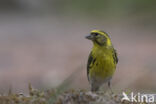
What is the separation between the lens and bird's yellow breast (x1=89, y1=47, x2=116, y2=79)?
881cm

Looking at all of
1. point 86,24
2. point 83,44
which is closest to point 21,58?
point 83,44

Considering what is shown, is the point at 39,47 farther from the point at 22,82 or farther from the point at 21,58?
the point at 22,82

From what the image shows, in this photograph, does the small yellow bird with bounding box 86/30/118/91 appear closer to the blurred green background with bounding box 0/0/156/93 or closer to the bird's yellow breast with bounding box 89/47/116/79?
the bird's yellow breast with bounding box 89/47/116/79

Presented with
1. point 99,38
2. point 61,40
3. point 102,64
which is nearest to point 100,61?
point 102,64

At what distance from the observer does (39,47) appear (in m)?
21.7

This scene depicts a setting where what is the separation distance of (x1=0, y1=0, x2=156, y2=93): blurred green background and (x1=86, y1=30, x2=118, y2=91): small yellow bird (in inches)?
111

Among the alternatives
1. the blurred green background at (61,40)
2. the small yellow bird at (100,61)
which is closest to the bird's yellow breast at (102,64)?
the small yellow bird at (100,61)

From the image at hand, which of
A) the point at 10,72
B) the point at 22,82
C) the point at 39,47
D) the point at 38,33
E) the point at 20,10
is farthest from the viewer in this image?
the point at 20,10

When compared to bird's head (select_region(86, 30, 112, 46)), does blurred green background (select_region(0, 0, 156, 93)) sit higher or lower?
higher

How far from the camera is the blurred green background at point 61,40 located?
51.3 ft

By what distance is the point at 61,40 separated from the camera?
77.4 ft

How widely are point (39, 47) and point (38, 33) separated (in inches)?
146

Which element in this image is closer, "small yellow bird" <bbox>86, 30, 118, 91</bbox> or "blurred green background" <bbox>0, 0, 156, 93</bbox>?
"small yellow bird" <bbox>86, 30, 118, 91</bbox>

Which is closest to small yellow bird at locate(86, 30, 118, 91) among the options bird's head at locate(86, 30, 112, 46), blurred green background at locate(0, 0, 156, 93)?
bird's head at locate(86, 30, 112, 46)
